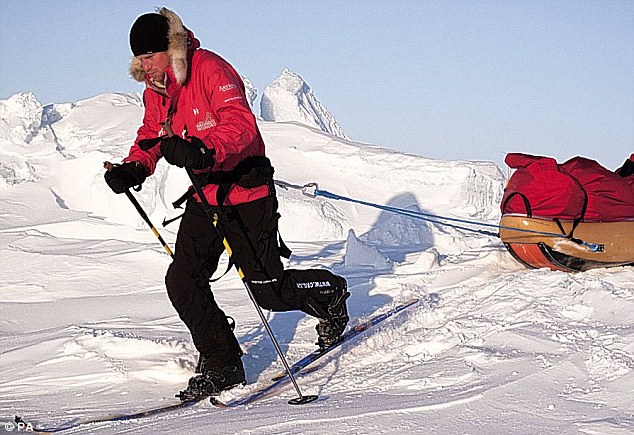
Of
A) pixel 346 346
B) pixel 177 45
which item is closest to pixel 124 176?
pixel 177 45

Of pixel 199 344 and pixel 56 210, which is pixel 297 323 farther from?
pixel 56 210

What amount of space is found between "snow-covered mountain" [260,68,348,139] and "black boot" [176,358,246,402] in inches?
600

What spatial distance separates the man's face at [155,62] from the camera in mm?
3824

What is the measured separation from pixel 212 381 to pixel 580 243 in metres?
3.50

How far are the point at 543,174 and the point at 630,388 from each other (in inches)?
135

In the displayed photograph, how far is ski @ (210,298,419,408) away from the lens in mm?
3715

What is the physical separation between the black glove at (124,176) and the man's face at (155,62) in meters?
0.53

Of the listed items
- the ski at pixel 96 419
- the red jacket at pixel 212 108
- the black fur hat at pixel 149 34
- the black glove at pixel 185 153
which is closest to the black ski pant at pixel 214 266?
the red jacket at pixel 212 108

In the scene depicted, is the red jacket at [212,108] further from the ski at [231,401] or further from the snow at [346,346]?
the snow at [346,346]

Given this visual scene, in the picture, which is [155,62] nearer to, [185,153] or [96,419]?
[185,153]

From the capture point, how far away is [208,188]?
13.3 ft

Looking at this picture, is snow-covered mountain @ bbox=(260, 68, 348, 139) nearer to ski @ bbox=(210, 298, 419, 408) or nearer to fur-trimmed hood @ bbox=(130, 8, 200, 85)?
ski @ bbox=(210, 298, 419, 408)

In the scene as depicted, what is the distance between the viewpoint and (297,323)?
5.57m

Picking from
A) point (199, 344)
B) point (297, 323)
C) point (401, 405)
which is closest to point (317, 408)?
point (401, 405)
